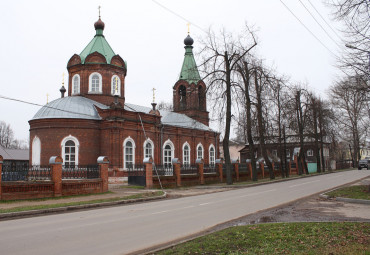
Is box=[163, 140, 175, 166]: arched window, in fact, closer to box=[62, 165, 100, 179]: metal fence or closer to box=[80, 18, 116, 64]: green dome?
box=[80, 18, 116, 64]: green dome

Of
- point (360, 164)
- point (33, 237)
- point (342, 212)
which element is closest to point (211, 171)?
point (342, 212)

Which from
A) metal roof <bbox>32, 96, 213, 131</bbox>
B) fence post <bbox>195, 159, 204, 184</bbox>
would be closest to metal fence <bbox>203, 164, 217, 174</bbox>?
fence post <bbox>195, 159, 204, 184</bbox>

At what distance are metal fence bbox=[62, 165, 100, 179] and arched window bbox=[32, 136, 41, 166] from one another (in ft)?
23.7

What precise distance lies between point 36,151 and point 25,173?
9774 mm

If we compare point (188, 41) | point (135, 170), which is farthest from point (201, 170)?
point (188, 41)

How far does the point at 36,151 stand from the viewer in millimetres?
26141

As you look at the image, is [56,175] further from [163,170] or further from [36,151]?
[36,151]

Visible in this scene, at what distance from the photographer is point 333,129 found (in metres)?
40.2

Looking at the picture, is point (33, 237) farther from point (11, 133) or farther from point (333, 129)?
point (11, 133)

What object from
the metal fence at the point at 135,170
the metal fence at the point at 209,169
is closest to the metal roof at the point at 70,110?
the metal fence at the point at 135,170

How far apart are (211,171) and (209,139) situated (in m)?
10.7

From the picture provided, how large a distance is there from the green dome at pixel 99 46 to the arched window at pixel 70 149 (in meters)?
8.70

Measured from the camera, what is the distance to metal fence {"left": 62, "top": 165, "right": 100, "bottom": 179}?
19.6 meters

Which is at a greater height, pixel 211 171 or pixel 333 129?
pixel 333 129
